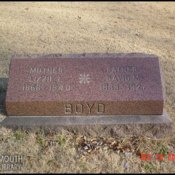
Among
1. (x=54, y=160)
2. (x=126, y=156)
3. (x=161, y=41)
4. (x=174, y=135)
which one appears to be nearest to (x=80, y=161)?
(x=54, y=160)

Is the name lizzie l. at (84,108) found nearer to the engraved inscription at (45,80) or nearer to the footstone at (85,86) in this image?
the footstone at (85,86)

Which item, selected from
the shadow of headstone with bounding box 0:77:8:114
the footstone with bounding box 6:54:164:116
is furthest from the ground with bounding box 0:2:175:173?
the footstone with bounding box 6:54:164:116

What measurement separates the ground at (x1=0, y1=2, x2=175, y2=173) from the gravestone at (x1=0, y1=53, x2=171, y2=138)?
0.18 meters

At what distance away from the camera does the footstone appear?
422 centimetres

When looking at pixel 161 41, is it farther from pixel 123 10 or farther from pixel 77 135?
pixel 77 135

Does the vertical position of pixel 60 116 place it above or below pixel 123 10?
above

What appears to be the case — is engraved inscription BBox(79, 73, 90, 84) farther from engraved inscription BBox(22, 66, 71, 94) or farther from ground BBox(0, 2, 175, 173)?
ground BBox(0, 2, 175, 173)

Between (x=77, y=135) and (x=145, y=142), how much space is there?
781mm

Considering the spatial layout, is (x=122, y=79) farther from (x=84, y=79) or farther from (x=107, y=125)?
(x=107, y=125)

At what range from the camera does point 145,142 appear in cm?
420

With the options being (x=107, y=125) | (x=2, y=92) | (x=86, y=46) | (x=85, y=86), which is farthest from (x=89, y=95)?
(x=86, y=46)

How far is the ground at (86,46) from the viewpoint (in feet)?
12.8

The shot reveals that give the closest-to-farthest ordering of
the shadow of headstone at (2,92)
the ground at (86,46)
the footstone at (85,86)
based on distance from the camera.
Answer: the ground at (86,46)
the footstone at (85,86)
the shadow of headstone at (2,92)

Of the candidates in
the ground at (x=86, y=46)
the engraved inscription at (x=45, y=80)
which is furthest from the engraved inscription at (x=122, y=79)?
the ground at (x=86, y=46)
